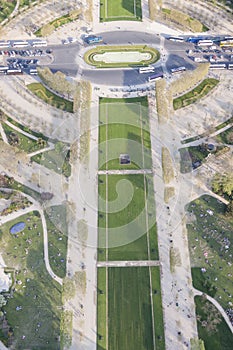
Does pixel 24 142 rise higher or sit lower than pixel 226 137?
lower

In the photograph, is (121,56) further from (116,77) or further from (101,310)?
(101,310)

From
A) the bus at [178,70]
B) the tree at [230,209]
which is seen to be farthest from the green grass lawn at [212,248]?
the bus at [178,70]

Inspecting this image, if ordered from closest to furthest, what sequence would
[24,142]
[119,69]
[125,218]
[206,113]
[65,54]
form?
[125,218], [24,142], [206,113], [119,69], [65,54]

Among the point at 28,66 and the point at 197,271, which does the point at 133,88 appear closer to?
the point at 28,66

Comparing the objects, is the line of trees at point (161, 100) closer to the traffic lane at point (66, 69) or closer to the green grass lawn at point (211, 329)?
the traffic lane at point (66, 69)

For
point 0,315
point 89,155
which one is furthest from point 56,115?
point 0,315

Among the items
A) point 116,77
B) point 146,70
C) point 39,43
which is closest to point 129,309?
point 116,77
